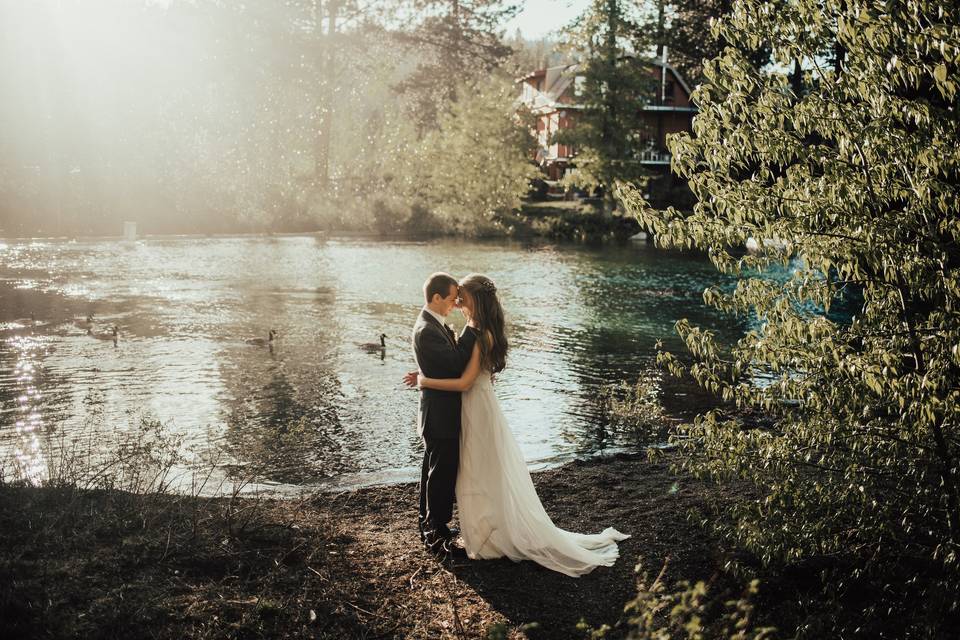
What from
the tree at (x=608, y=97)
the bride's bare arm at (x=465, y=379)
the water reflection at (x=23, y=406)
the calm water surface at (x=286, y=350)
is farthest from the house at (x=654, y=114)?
the bride's bare arm at (x=465, y=379)

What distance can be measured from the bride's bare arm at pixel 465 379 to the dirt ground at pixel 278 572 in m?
1.45

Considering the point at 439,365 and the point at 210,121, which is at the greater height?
the point at 210,121

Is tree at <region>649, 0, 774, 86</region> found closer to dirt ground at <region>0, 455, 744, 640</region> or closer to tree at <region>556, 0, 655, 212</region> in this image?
tree at <region>556, 0, 655, 212</region>

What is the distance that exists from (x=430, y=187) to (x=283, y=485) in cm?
4735

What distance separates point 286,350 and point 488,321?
12813 mm

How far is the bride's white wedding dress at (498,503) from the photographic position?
7.43 metres

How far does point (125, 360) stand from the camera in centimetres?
1781

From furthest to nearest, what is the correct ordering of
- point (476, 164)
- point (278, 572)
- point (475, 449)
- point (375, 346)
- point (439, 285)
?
point (476, 164) → point (375, 346) → point (475, 449) → point (439, 285) → point (278, 572)

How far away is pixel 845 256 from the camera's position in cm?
618

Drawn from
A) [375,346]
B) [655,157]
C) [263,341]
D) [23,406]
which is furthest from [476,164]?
[23,406]

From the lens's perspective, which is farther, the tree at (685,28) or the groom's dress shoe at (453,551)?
the tree at (685,28)

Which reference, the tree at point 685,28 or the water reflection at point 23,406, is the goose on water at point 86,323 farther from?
the tree at point 685,28

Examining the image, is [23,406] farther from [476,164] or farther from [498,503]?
[476,164]

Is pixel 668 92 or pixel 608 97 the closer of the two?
pixel 608 97
